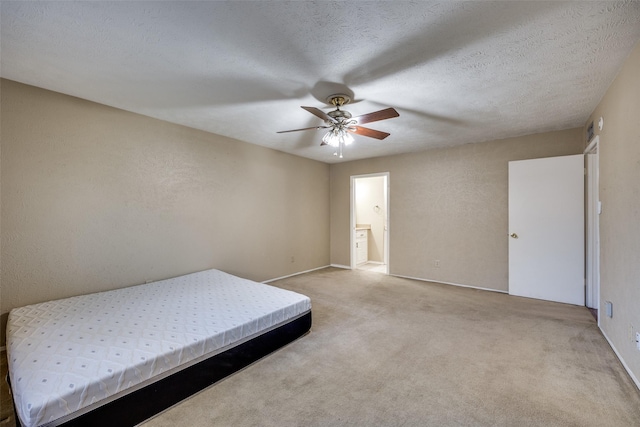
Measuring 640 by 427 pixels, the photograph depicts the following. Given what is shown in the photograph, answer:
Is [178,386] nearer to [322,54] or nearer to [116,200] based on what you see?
[116,200]

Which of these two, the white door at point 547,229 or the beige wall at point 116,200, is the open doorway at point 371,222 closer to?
the beige wall at point 116,200

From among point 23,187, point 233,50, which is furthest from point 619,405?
point 23,187

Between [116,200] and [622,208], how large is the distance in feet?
15.9

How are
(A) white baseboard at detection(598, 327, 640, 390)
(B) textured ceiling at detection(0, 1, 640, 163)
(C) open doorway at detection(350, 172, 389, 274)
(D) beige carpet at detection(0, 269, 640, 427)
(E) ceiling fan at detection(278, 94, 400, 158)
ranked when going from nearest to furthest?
(B) textured ceiling at detection(0, 1, 640, 163)
(D) beige carpet at detection(0, 269, 640, 427)
(A) white baseboard at detection(598, 327, 640, 390)
(E) ceiling fan at detection(278, 94, 400, 158)
(C) open doorway at detection(350, 172, 389, 274)

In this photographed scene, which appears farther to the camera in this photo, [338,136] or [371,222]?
[371,222]

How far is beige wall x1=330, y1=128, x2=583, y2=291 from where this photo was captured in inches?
163

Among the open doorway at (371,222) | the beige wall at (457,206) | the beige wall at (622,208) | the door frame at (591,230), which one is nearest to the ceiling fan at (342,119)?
the beige wall at (622,208)

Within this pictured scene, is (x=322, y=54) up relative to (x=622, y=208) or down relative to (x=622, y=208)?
up

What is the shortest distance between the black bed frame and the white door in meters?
3.61

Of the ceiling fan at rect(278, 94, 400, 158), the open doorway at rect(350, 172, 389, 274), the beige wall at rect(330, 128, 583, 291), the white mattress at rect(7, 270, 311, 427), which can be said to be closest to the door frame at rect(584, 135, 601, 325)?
the beige wall at rect(330, 128, 583, 291)

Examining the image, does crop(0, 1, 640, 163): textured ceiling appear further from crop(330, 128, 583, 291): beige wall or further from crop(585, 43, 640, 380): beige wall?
crop(330, 128, 583, 291): beige wall

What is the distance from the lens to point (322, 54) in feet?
6.34

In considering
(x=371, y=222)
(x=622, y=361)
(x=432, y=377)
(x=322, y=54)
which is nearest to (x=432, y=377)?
(x=432, y=377)

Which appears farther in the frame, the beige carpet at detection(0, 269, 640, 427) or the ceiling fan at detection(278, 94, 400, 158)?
the ceiling fan at detection(278, 94, 400, 158)
